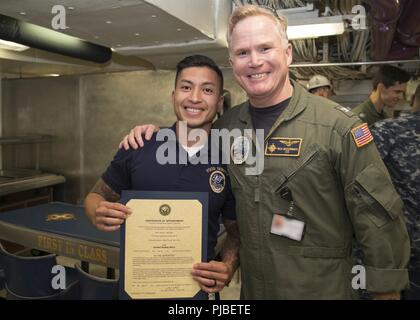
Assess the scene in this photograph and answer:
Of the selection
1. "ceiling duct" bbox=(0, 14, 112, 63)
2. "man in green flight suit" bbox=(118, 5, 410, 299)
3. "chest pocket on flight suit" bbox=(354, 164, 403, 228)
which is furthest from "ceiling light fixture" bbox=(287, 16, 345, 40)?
"ceiling duct" bbox=(0, 14, 112, 63)

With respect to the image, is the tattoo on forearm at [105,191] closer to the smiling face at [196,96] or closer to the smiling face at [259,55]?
the smiling face at [196,96]

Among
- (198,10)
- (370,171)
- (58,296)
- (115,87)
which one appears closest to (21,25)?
(198,10)

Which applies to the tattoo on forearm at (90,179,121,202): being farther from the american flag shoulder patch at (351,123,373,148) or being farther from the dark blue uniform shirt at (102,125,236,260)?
the american flag shoulder patch at (351,123,373,148)

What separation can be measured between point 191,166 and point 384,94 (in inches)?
103

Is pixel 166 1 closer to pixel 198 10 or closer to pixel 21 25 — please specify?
pixel 198 10

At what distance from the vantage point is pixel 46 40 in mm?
3402

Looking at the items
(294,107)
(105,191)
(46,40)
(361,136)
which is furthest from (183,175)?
(46,40)

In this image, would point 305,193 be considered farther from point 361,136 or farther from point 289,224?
point 361,136

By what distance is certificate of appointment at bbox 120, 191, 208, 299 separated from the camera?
55.9 inches

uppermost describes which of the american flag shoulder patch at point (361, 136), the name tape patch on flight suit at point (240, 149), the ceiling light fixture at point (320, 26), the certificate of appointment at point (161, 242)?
the ceiling light fixture at point (320, 26)

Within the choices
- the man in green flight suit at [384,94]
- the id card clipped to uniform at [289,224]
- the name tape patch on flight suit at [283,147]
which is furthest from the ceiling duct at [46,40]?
the man in green flight suit at [384,94]

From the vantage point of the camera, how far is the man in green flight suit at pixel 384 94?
342cm

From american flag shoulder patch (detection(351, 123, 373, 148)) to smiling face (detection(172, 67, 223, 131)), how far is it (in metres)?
0.62

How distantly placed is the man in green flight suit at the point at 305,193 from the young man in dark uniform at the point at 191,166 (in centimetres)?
12
